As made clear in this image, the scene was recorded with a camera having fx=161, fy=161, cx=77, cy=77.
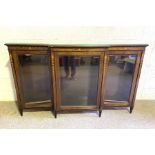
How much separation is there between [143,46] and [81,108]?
39.7 inches

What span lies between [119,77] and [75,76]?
55 centimetres

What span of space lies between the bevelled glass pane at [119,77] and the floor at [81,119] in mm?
253

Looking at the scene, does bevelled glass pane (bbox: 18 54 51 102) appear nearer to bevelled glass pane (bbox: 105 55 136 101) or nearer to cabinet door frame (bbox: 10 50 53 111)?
cabinet door frame (bbox: 10 50 53 111)

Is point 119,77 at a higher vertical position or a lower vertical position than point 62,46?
lower

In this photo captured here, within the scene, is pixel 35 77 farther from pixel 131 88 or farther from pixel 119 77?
pixel 131 88

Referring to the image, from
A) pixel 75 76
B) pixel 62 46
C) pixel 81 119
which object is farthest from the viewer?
pixel 81 119

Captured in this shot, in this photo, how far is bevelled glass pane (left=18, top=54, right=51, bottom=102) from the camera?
1.78m

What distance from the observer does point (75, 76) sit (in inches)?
74.2

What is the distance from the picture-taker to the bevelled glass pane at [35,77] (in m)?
1.78
